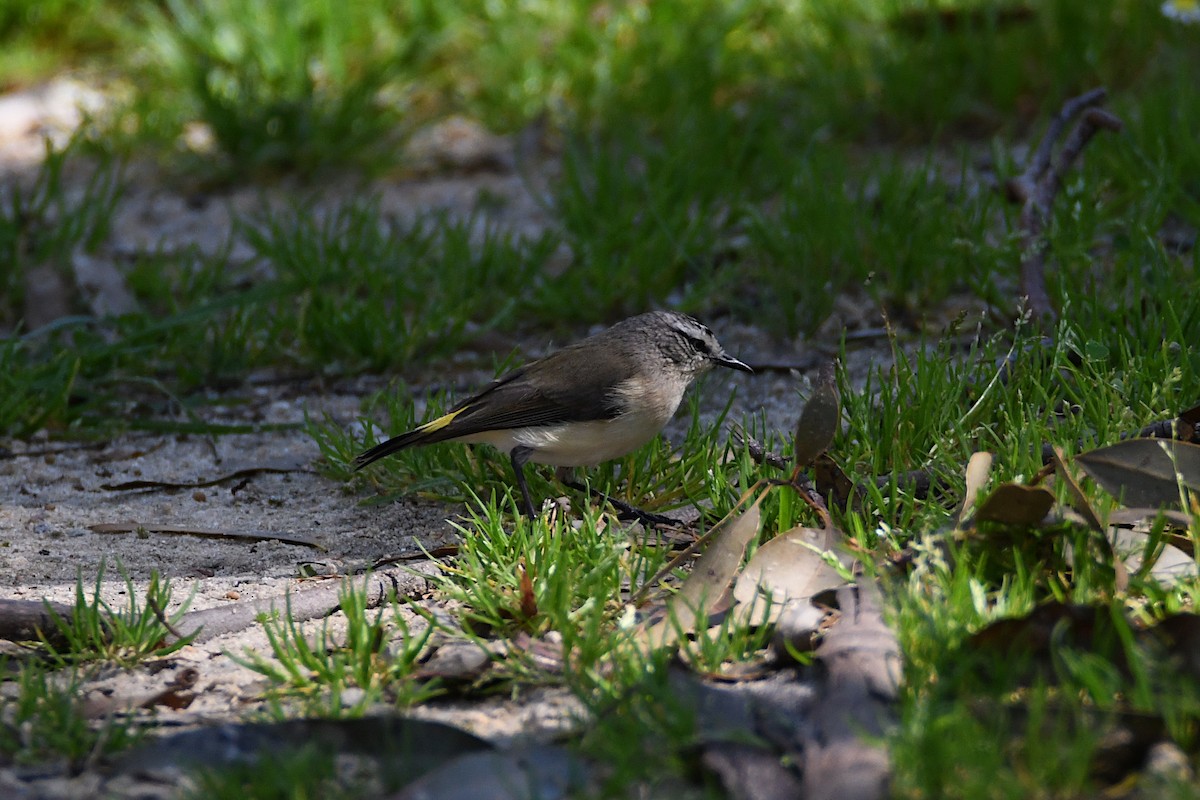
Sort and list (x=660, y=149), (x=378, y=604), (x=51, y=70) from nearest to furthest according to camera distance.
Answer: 1. (x=378, y=604)
2. (x=660, y=149)
3. (x=51, y=70)

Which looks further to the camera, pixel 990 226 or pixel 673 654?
pixel 990 226

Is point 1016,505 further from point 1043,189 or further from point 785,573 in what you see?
point 1043,189

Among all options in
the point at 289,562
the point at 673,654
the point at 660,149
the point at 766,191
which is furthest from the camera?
→ the point at 660,149

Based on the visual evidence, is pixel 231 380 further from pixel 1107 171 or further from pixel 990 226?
pixel 1107 171

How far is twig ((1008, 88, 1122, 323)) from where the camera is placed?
4973 mm

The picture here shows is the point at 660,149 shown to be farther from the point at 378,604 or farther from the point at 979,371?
the point at 378,604

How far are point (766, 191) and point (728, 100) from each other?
1.22 meters

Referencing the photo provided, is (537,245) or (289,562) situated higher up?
(537,245)

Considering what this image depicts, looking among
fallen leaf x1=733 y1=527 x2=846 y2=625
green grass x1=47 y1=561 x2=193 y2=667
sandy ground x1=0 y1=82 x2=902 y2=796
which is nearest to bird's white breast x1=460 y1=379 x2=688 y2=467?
sandy ground x1=0 y1=82 x2=902 y2=796

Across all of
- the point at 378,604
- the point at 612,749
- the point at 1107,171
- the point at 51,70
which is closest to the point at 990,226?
the point at 1107,171

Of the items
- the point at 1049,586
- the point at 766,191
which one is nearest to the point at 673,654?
the point at 1049,586

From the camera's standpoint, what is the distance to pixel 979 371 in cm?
441

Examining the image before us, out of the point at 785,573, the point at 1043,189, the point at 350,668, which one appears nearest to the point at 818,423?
the point at 785,573

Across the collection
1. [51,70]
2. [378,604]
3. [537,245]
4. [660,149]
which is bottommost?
[378,604]
